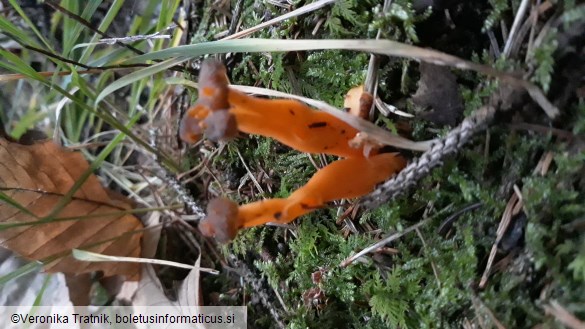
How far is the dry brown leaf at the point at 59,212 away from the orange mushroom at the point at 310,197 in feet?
2.63

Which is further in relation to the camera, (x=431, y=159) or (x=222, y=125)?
(x=431, y=159)

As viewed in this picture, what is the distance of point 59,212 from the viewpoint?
5.93 feet

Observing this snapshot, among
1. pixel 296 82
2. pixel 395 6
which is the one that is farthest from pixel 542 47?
pixel 296 82

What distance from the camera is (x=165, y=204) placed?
78.0 inches

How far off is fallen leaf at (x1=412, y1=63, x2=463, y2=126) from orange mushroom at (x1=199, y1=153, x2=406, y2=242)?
0.13 meters

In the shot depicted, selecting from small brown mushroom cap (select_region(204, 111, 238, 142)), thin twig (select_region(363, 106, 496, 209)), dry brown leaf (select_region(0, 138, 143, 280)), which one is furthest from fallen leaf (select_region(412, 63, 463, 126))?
dry brown leaf (select_region(0, 138, 143, 280))

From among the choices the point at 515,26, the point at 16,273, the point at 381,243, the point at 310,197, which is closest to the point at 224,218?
the point at 310,197

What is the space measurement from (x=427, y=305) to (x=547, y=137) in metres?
0.45

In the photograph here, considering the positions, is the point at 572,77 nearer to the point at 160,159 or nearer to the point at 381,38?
the point at 381,38

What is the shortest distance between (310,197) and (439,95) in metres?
0.36

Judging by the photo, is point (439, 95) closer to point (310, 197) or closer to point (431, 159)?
point (431, 159)

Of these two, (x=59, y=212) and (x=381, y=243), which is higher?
(x=59, y=212)

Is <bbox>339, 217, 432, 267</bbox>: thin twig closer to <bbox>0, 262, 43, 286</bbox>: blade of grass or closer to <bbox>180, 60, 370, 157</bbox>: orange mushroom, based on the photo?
<bbox>180, 60, 370, 157</bbox>: orange mushroom

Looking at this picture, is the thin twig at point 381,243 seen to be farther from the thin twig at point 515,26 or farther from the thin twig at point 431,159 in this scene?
the thin twig at point 515,26
